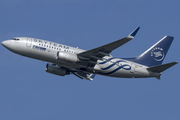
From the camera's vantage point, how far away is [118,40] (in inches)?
1752

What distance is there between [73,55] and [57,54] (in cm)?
253

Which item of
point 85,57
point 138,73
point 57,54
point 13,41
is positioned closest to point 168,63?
point 138,73

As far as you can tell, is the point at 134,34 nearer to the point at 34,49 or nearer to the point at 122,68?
the point at 122,68

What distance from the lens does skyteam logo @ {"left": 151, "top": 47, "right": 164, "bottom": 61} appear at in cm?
5506

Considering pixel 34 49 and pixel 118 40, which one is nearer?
pixel 118 40

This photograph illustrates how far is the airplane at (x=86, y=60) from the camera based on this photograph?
49.0 metres

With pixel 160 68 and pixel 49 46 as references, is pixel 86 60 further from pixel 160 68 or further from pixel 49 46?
pixel 160 68

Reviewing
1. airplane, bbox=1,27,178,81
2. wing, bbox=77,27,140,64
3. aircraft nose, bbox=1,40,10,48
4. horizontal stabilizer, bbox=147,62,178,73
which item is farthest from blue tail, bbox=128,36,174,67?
aircraft nose, bbox=1,40,10,48

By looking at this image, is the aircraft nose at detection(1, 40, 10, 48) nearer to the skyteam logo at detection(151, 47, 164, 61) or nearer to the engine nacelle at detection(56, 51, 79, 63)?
the engine nacelle at detection(56, 51, 79, 63)

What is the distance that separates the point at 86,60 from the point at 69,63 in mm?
2782

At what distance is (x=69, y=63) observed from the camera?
49406 millimetres

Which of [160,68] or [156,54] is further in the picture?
[156,54]

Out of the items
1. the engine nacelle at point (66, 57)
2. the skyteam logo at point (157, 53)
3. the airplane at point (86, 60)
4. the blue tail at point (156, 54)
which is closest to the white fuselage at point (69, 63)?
the airplane at point (86, 60)

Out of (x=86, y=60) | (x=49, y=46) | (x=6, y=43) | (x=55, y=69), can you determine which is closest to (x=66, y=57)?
(x=86, y=60)
